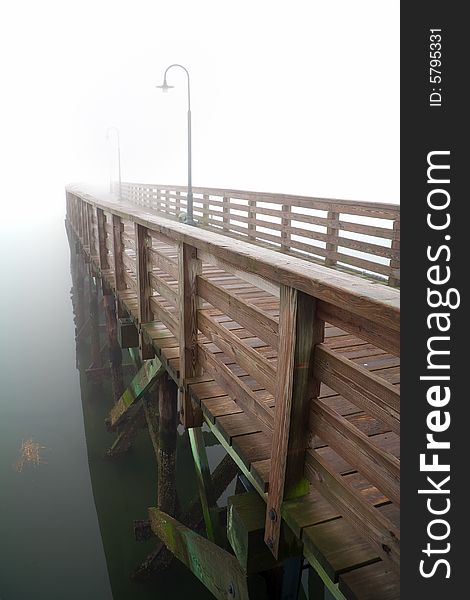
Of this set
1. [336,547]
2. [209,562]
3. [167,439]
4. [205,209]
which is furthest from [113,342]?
[336,547]

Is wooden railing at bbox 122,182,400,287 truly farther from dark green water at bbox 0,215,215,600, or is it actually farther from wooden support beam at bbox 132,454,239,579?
dark green water at bbox 0,215,215,600

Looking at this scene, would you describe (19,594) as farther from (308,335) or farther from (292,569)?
(308,335)

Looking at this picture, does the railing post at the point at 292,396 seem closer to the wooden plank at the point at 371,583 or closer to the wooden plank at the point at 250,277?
the wooden plank at the point at 250,277

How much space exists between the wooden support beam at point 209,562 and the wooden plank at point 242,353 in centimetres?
109

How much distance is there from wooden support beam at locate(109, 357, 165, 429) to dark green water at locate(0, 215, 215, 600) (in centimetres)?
169

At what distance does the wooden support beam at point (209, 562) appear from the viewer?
287 centimetres

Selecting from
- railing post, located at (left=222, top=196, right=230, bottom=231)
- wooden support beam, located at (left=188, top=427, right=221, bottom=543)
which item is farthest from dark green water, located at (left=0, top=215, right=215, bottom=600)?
railing post, located at (left=222, top=196, right=230, bottom=231)

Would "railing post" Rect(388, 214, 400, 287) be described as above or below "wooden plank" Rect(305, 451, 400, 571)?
above

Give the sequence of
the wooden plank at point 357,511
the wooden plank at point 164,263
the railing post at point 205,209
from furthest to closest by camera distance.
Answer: the railing post at point 205,209, the wooden plank at point 164,263, the wooden plank at point 357,511

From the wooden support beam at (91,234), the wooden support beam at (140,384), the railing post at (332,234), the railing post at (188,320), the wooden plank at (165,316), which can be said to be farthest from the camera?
the wooden support beam at (91,234)

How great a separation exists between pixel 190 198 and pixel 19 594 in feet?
31.2

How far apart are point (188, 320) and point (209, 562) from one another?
1575mm

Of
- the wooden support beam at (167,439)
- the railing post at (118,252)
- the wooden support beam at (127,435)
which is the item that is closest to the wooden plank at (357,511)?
the wooden support beam at (167,439)

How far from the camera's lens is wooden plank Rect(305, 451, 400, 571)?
178cm
